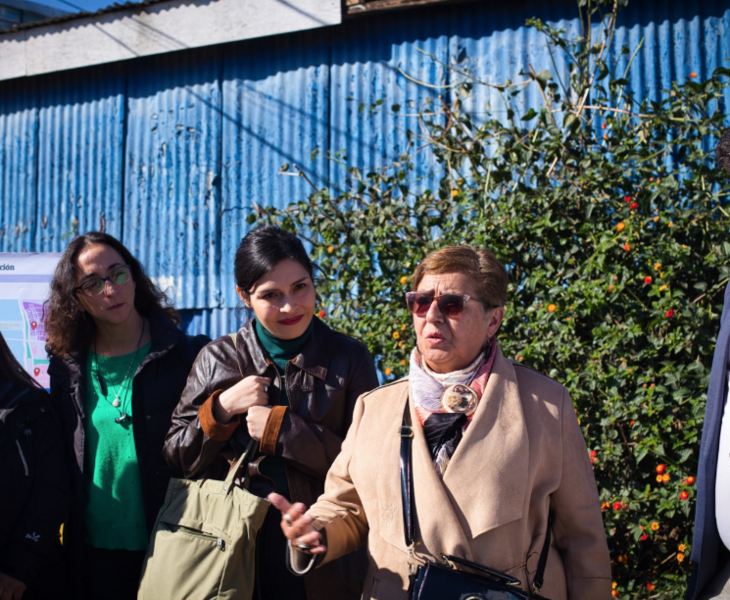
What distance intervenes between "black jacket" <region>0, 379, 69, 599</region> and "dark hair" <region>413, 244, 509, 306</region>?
1.68 meters

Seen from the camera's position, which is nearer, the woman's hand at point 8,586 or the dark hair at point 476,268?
the dark hair at point 476,268

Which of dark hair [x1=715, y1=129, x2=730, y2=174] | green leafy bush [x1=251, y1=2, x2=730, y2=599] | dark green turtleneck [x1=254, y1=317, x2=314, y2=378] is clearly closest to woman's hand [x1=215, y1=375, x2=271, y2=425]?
dark green turtleneck [x1=254, y1=317, x2=314, y2=378]

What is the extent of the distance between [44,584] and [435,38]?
4737mm

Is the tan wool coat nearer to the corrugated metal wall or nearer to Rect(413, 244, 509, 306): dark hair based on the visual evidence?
Rect(413, 244, 509, 306): dark hair

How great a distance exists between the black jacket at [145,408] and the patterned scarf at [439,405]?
118 cm

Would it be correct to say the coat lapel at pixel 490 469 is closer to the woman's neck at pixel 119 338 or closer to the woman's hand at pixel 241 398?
the woman's hand at pixel 241 398

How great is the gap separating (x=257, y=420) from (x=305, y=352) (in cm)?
32

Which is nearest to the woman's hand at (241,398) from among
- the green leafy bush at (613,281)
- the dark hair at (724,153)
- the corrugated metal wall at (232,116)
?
the green leafy bush at (613,281)

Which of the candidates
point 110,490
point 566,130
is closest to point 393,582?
point 110,490

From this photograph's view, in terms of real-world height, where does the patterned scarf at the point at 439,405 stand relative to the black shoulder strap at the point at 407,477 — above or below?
above

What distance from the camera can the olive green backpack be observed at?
2287mm

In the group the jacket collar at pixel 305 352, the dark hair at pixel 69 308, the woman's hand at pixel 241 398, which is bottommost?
the woman's hand at pixel 241 398

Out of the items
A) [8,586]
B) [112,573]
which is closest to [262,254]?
[112,573]

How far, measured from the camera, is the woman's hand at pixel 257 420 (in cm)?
237
